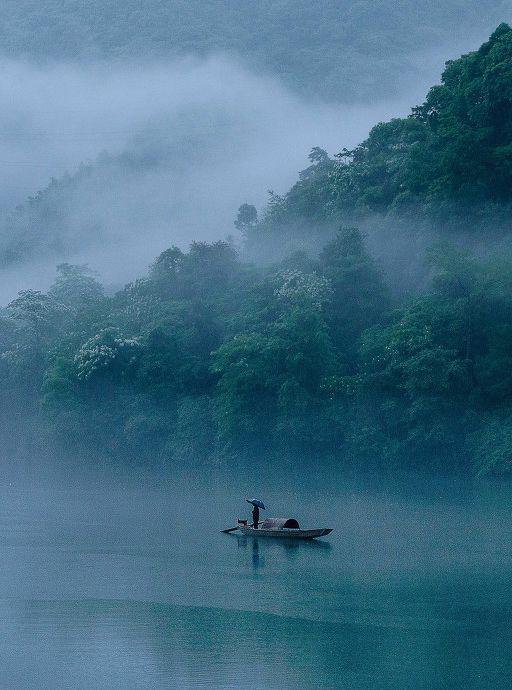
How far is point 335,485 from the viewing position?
3791 centimetres

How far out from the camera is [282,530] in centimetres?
2317

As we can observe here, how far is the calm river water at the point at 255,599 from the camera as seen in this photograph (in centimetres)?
1284

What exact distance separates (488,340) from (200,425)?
1262 cm

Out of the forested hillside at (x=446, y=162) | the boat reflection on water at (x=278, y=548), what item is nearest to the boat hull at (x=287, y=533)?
the boat reflection on water at (x=278, y=548)

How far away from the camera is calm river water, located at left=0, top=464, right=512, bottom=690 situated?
1284 centimetres

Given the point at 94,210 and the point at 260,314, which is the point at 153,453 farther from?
the point at 94,210

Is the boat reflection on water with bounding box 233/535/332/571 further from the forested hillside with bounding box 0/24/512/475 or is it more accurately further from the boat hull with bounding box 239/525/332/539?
the forested hillside with bounding box 0/24/512/475

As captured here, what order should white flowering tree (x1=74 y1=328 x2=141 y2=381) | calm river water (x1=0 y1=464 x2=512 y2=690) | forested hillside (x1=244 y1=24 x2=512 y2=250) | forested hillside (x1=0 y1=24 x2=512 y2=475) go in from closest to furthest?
calm river water (x1=0 y1=464 x2=512 y2=690) < forested hillside (x1=0 y1=24 x2=512 y2=475) < forested hillside (x1=244 y1=24 x2=512 y2=250) < white flowering tree (x1=74 y1=328 x2=141 y2=381)

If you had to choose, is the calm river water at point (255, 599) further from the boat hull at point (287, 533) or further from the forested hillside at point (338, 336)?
the forested hillside at point (338, 336)

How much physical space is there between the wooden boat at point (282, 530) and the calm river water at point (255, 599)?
0.74ft

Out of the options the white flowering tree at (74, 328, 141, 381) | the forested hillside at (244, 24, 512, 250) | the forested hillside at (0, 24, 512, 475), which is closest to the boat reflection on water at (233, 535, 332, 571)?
the forested hillside at (0, 24, 512, 475)

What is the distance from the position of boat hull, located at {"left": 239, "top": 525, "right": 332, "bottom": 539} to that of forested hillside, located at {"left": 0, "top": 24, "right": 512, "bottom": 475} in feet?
45.5

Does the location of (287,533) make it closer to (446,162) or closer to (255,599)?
(255,599)

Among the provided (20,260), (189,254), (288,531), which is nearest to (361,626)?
(288,531)
